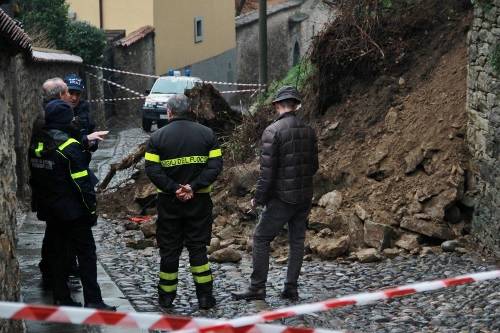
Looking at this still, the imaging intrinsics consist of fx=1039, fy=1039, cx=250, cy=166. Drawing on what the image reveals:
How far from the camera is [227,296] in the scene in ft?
29.9

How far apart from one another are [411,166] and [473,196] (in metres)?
0.87

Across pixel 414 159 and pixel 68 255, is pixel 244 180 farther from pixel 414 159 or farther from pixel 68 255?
pixel 68 255

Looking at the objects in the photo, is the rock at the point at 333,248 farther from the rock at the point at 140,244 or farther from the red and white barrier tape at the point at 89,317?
the red and white barrier tape at the point at 89,317

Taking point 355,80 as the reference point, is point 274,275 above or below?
below

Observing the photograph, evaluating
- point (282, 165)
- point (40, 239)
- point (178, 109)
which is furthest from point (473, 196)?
point (40, 239)

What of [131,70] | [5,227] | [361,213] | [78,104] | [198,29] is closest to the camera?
[5,227]

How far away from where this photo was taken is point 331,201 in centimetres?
1151

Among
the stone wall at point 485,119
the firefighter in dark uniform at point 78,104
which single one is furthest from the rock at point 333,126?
the firefighter in dark uniform at point 78,104

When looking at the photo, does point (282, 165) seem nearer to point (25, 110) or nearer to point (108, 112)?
point (25, 110)

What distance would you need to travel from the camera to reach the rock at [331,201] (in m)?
11.4

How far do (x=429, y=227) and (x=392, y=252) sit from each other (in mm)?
496

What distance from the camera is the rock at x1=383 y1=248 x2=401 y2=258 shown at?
10.3 metres

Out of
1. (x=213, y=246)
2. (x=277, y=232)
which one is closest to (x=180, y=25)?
(x=213, y=246)

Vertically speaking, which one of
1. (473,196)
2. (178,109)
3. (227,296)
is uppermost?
(178,109)
